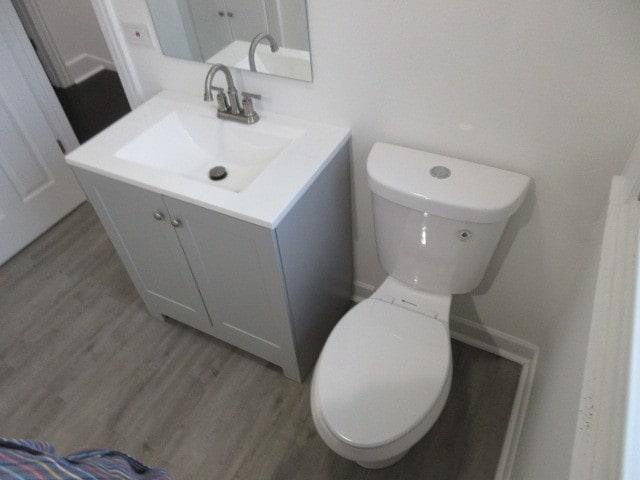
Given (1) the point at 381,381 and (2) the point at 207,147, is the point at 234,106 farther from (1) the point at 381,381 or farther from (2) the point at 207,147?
(1) the point at 381,381

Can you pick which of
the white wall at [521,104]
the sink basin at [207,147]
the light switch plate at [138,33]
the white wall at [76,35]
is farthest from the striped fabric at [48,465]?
the white wall at [76,35]

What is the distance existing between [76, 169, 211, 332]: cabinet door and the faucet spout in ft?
1.06

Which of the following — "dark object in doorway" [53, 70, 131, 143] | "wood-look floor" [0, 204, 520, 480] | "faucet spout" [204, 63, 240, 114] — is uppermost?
"faucet spout" [204, 63, 240, 114]

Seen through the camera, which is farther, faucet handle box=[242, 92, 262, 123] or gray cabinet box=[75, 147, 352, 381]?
faucet handle box=[242, 92, 262, 123]

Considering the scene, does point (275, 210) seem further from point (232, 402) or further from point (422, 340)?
point (232, 402)

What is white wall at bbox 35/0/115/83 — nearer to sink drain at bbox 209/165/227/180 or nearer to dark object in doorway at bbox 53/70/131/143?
dark object in doorway at bbox 53/70/131/143

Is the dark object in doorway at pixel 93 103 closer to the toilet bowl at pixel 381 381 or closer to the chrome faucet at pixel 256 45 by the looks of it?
the chrome faucet at pixel 256 45

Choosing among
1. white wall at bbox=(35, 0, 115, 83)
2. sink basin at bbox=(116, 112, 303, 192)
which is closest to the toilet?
sink basin at bbox=(116, 112, 303, 192)

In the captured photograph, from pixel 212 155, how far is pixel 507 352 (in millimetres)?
1254

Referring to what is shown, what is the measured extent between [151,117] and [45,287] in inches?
43.2

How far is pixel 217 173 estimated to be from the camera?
1379 millimetres

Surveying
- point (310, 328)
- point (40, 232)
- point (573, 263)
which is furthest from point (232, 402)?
point (40, 232)

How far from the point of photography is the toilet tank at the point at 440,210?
3.62 feet

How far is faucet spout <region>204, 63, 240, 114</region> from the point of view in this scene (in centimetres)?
124
